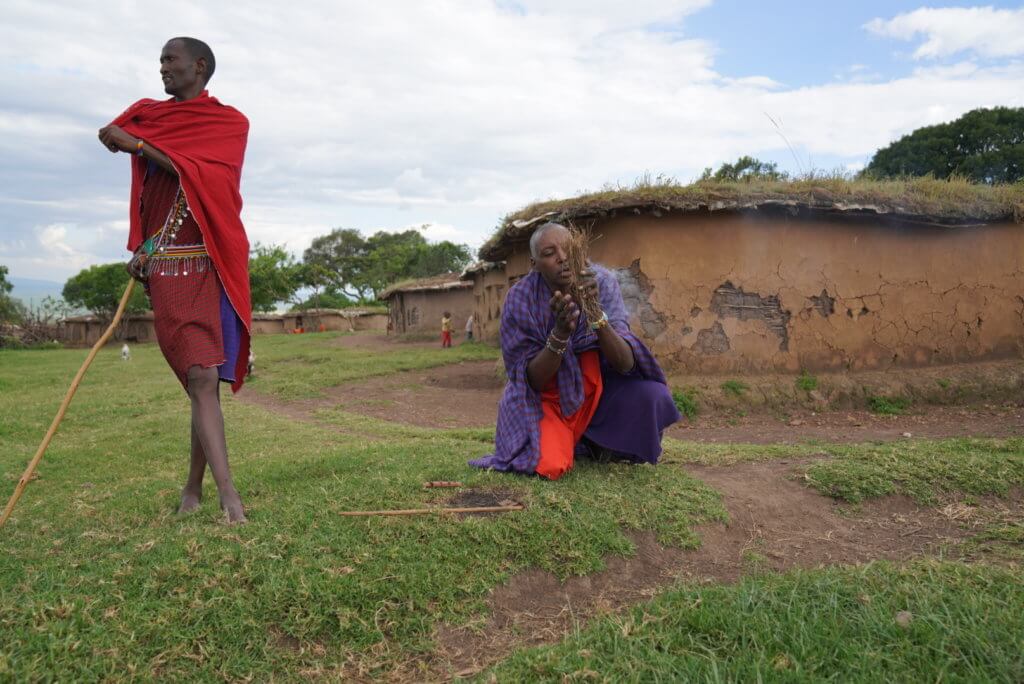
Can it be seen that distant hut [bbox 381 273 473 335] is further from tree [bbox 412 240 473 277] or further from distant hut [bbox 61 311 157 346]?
tree [bbox 412 240 473 277]

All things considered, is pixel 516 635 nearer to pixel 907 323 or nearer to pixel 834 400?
pixel 834 400

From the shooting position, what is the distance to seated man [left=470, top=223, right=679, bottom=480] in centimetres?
374

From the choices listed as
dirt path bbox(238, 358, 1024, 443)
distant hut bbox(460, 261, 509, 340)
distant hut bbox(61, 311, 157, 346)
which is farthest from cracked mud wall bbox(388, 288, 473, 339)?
dirt path bbox(238, 358, 1024, 443)

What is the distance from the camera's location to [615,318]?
12.4 feet

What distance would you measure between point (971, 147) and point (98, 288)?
43068 mm

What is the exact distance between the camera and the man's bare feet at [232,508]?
329 centimetres

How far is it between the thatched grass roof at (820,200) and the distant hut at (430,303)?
49.2 ft

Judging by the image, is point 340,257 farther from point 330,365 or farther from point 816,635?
point 816,635

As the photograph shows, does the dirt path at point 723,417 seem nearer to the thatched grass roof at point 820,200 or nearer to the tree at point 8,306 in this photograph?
the thatched grass roof at point 820,200

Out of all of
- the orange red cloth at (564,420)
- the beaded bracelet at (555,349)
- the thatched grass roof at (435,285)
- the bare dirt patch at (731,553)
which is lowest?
the bare dirt patch at (731,553)

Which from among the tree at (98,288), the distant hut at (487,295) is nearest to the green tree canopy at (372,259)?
the tree at (98,288)

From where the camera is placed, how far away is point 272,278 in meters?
42.1

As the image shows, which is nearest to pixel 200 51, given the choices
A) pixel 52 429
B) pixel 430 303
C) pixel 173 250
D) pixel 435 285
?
pixel 173 250

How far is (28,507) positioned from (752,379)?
7478mm
